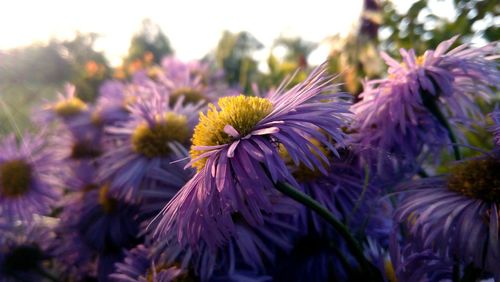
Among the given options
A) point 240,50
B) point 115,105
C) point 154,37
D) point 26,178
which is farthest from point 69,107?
point 154,37

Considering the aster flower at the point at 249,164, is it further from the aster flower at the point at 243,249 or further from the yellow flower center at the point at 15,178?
the yellow flower center at the point at 15,178

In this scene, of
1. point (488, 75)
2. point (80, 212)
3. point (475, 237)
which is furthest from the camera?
point (80, 212)

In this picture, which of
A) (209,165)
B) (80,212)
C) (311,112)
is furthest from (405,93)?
(80,212)

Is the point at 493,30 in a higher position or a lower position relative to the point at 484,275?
higher

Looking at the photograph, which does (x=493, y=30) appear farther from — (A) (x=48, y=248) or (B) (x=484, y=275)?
(A) (x=48, y=248)

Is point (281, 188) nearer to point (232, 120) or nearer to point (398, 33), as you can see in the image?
point (232, 120)

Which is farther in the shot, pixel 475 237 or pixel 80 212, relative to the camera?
pixel 80 212

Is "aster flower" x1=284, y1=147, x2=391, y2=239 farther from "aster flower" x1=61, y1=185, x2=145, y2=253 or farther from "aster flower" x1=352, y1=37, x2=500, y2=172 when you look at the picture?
"aster flower" x1=61, y1=185, x2=145, y2=253
